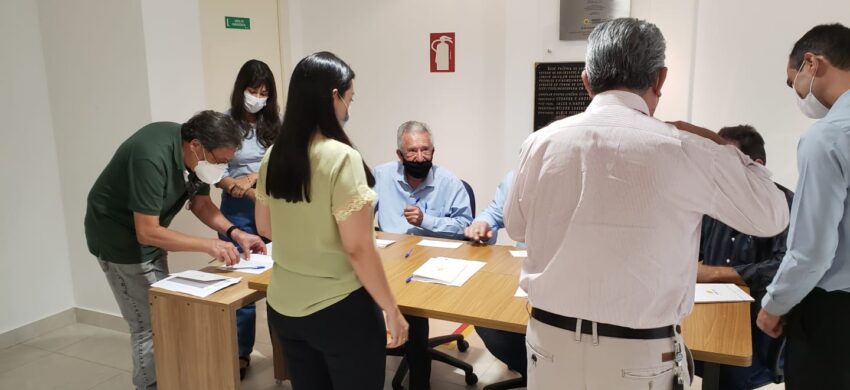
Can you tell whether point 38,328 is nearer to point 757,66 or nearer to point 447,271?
point 447,271

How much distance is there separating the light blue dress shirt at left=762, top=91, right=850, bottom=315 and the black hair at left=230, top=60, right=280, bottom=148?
2.44 meters

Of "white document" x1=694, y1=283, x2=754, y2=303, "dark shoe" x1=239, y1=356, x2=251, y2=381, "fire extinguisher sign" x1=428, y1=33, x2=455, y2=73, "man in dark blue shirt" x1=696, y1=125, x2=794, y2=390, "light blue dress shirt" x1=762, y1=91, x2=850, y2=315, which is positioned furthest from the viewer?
"fire extinguisher sign" x1=428, y1=33, x2=455, y2=73

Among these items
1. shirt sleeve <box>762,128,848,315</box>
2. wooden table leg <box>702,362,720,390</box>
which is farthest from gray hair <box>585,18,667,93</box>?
wooden table leg <box>702,362,720,390</box>

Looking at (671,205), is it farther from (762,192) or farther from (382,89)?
(382,89)

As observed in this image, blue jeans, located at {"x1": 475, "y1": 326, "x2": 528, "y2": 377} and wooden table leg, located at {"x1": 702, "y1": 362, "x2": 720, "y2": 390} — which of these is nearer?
wooden table leg, located at {"x1": 702, "y1": 362, "x2": 720, "y2": 390}

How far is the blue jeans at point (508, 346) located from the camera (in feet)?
8.59

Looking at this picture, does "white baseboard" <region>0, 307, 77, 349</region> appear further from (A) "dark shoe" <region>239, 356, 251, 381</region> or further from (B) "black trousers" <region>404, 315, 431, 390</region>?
(B) "black trousers" <region>404, 315, 431, 390</region>

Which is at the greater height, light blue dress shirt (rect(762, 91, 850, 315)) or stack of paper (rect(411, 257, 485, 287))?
light blue dress shirt (rect(762, 91, 850, 315))

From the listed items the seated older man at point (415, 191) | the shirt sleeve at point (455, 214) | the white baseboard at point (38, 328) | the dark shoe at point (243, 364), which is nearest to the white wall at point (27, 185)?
the white baseboard at point (38, 328)

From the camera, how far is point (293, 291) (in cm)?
161

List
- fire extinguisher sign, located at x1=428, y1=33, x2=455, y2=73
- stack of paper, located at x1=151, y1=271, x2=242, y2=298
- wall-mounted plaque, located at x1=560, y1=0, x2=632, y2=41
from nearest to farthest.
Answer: stack of paper, located at x1=151, y1=271, x2=242, y2=298 < wall-mounted plaque, located at x1=560, y1=0, x2=632, y2=41 < fire extinguisher sign, located at x1=428, y1=33, x2=455, y2=73

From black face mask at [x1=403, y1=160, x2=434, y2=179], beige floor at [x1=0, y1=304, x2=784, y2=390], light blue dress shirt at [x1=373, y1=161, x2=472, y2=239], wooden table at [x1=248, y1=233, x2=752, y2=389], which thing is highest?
black face mask at [x1=403, y1=160, x2=434, y2=179]

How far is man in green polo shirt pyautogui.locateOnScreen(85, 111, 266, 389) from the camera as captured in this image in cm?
223

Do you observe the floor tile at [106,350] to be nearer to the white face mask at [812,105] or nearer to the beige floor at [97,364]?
the beige floor at [97,364]
